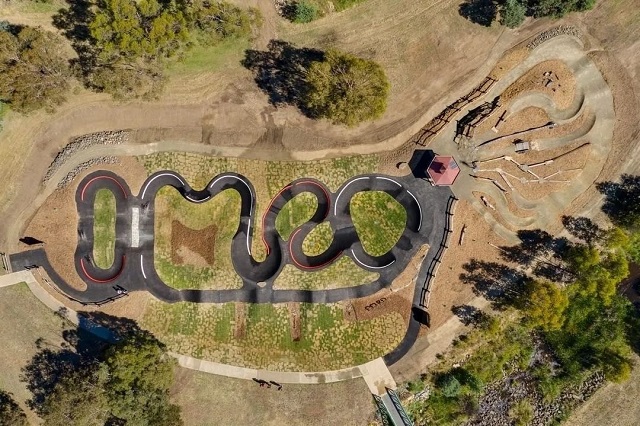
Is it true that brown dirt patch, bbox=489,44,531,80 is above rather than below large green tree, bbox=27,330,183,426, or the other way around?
above

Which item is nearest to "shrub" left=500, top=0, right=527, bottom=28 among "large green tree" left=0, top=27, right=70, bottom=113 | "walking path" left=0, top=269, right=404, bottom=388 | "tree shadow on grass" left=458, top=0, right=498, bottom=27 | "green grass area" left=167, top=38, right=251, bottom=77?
"tree shadow on grass" left=458, top=0, right=498, bottom=27

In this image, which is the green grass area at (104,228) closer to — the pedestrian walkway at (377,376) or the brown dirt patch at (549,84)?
the pedestrian walkway at (377,376)

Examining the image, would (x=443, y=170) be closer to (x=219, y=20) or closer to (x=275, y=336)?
(x=275, y=336)

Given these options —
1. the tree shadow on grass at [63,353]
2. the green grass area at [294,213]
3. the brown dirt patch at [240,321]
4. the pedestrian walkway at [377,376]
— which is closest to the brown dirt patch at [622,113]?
the pedestrian walkway at [377,376]

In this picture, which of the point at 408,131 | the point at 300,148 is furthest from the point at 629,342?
the point at 300,148

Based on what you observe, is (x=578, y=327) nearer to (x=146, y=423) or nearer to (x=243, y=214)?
(x=243, y=214)

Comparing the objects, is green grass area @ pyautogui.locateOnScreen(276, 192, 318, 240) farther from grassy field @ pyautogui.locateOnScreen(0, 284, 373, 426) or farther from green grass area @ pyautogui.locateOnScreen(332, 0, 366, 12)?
green grass area @ pyautogui.locateOnScreen(332, 0, 366, 12)

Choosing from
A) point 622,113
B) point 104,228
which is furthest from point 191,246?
point 622,113
